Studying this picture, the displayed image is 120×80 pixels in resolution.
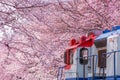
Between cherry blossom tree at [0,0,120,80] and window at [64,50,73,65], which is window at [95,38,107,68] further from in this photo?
window at [64,50,73,65]

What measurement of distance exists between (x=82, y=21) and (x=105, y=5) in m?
1.01

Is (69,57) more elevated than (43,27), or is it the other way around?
(43,27)

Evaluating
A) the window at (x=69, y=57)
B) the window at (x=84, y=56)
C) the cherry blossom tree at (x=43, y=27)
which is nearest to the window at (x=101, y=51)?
the window at (x=84, y=56)

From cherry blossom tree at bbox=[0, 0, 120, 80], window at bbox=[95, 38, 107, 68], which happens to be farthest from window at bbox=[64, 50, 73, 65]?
window at bbox=[95, 38, 107, 68]

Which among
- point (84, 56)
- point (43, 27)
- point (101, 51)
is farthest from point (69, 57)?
point (43, 27)

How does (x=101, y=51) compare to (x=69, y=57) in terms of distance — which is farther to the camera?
(x=69, y=57)

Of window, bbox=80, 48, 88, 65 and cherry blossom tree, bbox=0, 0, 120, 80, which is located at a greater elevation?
cherry blossom tree, bbox=0, 0, 120, 80

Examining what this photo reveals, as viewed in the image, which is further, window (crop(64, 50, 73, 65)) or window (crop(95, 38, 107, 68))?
window (crop(64, 50, 73, 65))

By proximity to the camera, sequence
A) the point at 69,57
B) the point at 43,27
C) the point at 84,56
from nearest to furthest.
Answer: the point at 84,56 < the point at 69,57 < the point at 43,27

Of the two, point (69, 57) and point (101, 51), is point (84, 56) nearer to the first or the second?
point (101, 51)

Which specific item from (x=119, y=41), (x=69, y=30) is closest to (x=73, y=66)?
(x=119, y=41)

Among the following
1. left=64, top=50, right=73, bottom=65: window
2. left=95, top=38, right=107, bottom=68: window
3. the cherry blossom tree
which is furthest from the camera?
left=64, top=50, right=73, bottom=65: window

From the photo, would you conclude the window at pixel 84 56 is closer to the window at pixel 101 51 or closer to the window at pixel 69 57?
the window at pixel 101 51

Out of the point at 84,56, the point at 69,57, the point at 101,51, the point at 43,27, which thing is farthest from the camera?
the point at 43,27
